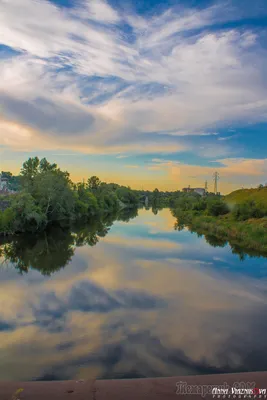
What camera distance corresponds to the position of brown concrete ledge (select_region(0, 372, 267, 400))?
14.7 feet

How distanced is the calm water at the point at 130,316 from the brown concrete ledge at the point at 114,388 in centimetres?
226

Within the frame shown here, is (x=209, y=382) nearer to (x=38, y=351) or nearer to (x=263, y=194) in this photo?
(x=38, y=351)

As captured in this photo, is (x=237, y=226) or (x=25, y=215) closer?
(x=237, y=226)

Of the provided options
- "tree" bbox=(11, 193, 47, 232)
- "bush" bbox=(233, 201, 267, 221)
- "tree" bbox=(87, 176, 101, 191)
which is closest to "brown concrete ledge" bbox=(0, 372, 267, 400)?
"tree" bbox=(11, 193, 47, 232)

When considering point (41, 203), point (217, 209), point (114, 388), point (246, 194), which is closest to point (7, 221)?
point (41, 203)

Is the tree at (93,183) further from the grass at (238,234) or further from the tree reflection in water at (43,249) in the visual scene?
the tree reflection in water at (43,249)

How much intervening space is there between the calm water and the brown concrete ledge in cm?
226

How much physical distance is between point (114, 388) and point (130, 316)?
5.57m

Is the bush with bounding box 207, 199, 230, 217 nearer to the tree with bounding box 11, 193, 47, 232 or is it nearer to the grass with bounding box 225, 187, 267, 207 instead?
the grass with bounding box 225, 187, 267, 207

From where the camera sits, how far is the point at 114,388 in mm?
4715

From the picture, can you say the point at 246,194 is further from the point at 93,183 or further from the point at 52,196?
the point at 52,196

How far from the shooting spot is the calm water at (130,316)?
740 cm

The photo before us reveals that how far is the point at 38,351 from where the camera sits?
7930 mm

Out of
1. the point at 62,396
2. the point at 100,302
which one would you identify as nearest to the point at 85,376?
the point at 62,396
